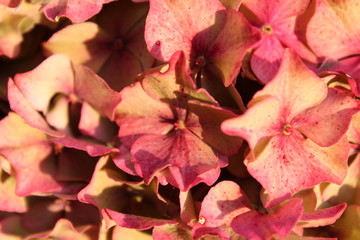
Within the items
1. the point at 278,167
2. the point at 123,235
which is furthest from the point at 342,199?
the point at 123,235

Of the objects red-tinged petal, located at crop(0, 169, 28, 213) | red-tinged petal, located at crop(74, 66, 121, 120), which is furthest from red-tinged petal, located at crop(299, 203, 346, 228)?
red-tinged petal, located at crop(0, 169, 28, 213)

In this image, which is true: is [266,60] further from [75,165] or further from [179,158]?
[75,165]

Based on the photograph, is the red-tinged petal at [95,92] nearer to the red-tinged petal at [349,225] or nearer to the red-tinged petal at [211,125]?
the red-tinged petal at [211,125]

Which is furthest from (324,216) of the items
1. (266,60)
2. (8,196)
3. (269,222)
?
(8,196)

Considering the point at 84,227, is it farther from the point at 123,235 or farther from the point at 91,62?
the point at 91,62

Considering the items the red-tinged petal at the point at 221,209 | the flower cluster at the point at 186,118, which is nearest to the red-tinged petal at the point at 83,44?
the flower cluster at the point at 186,118
